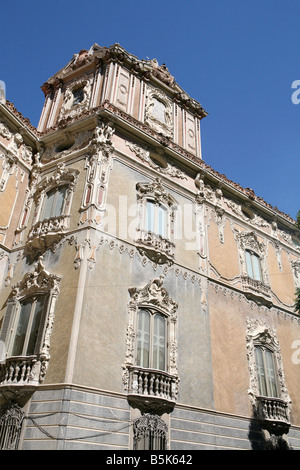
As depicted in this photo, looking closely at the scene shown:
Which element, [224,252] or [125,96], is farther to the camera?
[125,96]

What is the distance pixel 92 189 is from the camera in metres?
14.8

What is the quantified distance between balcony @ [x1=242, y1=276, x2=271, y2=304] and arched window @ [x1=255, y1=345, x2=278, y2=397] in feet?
7.71

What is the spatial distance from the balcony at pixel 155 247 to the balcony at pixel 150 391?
427 cm

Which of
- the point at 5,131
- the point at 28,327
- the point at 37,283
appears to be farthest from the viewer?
the point at 5,131

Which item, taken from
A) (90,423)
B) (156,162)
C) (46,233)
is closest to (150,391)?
(90,423)

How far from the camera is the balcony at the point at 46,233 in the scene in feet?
46.9

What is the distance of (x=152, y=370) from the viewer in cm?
1229

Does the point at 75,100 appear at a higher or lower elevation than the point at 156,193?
higher

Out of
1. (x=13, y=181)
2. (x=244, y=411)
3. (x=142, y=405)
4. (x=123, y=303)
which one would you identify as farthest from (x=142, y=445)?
(x=13, y=181)

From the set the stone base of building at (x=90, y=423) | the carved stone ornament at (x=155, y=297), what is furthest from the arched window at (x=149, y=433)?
the carved stone ornament at (x=155, y=297)

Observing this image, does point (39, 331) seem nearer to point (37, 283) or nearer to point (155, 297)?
point (37, 283)

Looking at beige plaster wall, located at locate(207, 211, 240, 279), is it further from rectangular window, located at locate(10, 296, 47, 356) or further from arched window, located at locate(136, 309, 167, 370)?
rectangular window, located at locate(10, 296, 47, 356)

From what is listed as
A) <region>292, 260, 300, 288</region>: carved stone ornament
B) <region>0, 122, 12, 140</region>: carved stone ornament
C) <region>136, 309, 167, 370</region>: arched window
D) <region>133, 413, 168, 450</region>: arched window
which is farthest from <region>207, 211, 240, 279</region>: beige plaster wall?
<region>0, 122, 12, 140</region>: carved stone ornament

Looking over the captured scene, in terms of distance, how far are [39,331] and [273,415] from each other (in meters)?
9.80
